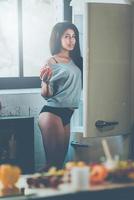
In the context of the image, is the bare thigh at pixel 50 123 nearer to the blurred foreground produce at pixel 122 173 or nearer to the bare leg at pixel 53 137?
Result: the bare leg at pixel 53 137

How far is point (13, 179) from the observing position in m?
1.58

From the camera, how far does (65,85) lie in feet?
9.00

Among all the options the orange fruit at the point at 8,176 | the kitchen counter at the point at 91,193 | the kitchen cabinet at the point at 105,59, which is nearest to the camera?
the kitchen counter at the point at 91,193

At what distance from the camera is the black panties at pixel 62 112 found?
2.74 meters

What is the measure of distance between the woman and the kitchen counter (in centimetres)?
126

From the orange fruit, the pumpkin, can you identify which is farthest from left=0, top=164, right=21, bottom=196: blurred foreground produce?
the pumpkin

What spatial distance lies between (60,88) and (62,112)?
6.7 inches

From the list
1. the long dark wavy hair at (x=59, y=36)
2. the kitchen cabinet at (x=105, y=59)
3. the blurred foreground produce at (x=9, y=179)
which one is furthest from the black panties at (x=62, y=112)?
the blurred foreground produce at (x=9, y=179)

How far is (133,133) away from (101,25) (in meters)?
0.78

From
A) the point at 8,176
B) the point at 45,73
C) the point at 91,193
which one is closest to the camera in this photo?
the point at 91,193

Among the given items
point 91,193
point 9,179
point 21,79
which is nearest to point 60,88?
point 21,79

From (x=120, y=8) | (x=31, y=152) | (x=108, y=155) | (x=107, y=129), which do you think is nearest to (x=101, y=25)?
(x=120, y=8)

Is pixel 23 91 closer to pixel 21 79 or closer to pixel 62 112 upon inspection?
pixel 21 79

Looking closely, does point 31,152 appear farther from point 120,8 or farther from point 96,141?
point 120,8
